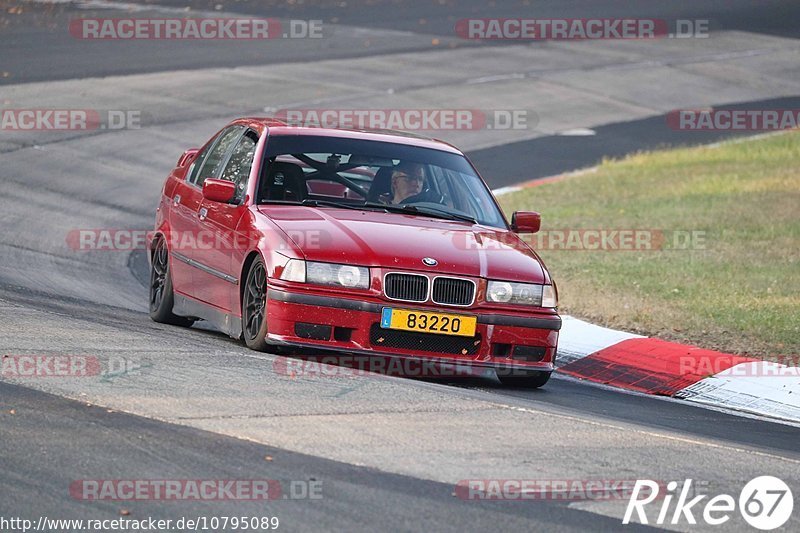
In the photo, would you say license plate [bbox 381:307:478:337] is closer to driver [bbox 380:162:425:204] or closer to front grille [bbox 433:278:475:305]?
front grille [bbox 433:278:475:305]

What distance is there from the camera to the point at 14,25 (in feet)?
97.6

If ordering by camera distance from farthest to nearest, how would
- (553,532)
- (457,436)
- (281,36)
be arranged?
→ 1. (281,36)
2. (457,436)
3. (553,532)

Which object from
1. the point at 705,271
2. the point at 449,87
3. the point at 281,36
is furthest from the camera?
the point at 281,36

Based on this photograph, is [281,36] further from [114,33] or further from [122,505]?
[122,505]

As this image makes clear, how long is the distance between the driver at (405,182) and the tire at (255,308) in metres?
1.16

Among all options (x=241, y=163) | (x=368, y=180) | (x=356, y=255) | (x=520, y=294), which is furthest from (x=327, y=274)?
(x=241, y=163)

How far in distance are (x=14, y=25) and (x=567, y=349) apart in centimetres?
2104

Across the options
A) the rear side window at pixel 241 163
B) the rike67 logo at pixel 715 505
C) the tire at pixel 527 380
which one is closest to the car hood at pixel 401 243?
the rear side window at pixel 241 163

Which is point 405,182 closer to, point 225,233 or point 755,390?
point 225,233

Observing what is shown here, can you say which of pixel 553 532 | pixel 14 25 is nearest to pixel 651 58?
pixel 14 25

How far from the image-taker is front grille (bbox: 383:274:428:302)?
8.90 metres

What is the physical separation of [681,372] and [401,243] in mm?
2644

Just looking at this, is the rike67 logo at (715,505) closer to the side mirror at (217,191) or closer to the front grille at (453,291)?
the front grille at (453,291)

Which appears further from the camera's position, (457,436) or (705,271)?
(705,271)
